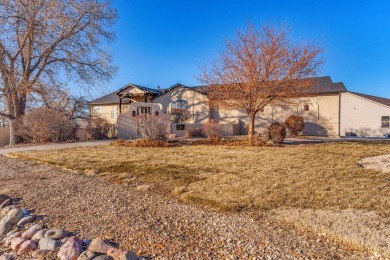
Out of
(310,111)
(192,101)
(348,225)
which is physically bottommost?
(348,225)

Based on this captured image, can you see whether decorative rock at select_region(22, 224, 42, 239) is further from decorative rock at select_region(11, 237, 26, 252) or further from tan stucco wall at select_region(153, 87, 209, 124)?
tan stucco wall at select_region(153, 87, 209, 124)

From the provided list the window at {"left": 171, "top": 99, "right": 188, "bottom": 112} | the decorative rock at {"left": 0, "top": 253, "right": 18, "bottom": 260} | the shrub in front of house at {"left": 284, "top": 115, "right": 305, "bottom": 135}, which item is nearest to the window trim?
the shrub in front of house at {"left": 284, "top": 115, "right": 305, "bottom": 135}

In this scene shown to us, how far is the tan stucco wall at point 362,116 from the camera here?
22359 mm

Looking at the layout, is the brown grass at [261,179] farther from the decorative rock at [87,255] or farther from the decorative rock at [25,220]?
the decorative rock at [25,220]

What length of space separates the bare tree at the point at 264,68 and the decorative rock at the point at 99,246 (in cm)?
1090

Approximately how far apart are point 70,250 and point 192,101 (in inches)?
890

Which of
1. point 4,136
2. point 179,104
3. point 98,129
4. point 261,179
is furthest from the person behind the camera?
point 179,104

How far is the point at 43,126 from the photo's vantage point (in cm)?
1603

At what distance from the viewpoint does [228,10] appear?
1420 cm

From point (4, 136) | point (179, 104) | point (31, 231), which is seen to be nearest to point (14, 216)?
point (31, 231)

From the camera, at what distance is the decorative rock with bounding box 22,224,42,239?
11.4ft

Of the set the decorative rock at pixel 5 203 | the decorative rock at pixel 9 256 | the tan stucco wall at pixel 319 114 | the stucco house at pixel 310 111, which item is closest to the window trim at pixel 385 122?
the stucco house at pixel 310 111

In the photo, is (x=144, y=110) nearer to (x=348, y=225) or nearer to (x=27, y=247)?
(x=27, y=247)

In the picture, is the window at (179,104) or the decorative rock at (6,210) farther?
the window at (179,104)
